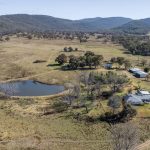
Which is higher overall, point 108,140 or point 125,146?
point 125,146

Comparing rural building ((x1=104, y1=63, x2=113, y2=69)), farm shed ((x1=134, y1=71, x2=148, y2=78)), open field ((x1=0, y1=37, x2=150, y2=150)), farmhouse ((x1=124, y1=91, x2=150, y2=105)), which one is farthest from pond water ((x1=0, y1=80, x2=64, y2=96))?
rural building ((x1=104, y1=63, x2=113, y2=69))

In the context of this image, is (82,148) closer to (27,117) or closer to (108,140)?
(108,140)

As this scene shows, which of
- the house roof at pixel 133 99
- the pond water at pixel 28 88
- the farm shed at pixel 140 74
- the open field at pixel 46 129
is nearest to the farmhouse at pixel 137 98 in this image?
the house roof at pixel 133 99

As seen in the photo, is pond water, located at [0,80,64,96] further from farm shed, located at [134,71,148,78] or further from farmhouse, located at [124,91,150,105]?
farm shed, located at [134,71,148,78]

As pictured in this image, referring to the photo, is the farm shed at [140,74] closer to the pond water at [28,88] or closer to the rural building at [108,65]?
the rural building at [108,65]

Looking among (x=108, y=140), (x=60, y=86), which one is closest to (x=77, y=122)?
(x=108, y=140)
